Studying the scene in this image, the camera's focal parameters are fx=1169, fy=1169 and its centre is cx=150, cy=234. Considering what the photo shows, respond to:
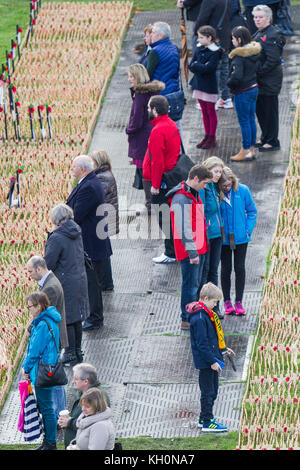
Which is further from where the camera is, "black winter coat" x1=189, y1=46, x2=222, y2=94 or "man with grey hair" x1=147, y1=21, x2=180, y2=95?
"black winter coat" x1=189, y1=46, x2=222, y2=94

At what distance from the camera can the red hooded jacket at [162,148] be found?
41.6ft

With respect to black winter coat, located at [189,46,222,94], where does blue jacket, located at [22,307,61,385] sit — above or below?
below

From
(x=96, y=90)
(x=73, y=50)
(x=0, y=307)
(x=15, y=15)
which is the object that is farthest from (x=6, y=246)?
(x=15, y=15)

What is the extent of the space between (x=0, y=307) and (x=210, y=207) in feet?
8.31

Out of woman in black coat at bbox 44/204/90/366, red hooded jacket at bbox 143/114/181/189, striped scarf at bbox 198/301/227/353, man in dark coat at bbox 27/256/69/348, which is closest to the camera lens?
striped scarf at bbox 198/301/227/353

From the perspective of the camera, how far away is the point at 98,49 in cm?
1928

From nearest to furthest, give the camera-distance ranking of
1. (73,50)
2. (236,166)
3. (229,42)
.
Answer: (236,166), (229,42), (73,50)

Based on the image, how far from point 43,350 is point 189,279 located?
2.19 metres

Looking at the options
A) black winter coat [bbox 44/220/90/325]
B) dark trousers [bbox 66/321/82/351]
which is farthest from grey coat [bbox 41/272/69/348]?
dark trousers [bbox 66/321/82/351]

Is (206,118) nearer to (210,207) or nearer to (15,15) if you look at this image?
(210,207)

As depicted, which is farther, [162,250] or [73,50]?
[73,50]

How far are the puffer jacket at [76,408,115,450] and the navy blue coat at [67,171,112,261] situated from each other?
3589 millimetres

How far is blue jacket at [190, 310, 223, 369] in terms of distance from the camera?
9898 mm

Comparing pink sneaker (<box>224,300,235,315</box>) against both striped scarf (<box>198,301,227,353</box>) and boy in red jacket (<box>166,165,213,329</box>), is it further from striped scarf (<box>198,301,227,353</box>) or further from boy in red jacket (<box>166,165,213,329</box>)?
striped scarf (<box>198,301,227,353</box>)
